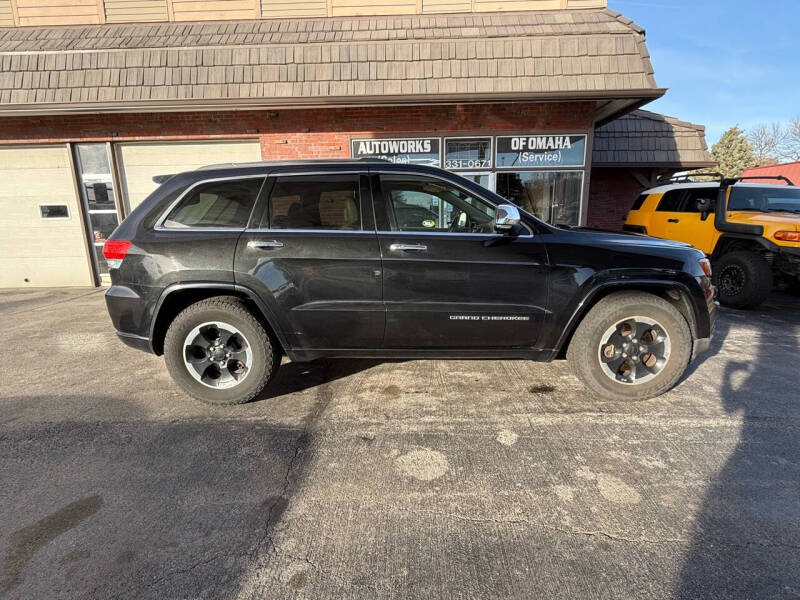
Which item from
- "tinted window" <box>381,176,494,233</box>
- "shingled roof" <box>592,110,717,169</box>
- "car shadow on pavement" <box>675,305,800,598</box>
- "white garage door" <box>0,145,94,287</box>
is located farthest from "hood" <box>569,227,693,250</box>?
"white garage door" <box>0,145,94,287</box>

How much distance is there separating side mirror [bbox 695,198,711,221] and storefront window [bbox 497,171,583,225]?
1996 millimetres

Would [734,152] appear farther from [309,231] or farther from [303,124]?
[309,231]

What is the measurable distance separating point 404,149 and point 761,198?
6044mm

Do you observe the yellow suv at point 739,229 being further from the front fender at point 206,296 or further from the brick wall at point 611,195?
the front fender at point 206,296

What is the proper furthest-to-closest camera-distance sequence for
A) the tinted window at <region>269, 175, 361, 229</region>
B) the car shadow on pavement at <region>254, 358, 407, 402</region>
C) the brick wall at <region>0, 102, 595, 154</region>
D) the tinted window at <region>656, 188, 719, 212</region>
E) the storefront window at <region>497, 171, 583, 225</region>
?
the storefront window at <region>497, 171, 583, 225</region>, the brick wall at <region>0, 102, 595, 154</region>, the tinted window at <region>656, 188, 719, 212</region>, the car shadow on pavement at <region>254, 358, 407, 402</region>, the tinted window at <region>269, 175, 361, 229</region>

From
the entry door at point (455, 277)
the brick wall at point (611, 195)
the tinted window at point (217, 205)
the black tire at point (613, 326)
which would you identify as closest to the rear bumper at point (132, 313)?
the tinted window at point (217, 205)

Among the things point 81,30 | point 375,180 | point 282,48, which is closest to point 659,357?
point 375,180

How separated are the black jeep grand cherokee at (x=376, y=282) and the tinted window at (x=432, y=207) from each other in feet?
0.04

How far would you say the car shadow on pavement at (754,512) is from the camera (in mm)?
1716

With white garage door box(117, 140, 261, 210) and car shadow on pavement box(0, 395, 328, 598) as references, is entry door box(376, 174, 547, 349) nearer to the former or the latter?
car shadow on pavement box(0, 395, 328, 598)

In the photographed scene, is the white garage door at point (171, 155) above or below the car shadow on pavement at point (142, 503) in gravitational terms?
above

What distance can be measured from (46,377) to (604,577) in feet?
16.0

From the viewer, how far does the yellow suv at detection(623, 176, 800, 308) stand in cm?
574

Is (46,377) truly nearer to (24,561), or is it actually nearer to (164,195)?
(164,195)
